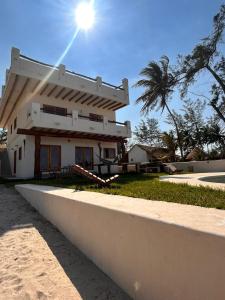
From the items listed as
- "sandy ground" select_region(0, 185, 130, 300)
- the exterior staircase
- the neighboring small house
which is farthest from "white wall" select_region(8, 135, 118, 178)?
the neighboring small house

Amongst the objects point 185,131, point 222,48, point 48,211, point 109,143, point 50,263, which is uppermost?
point 222,48

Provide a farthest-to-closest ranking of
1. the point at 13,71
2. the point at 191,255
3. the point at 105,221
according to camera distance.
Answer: the point at 13,71 < the point at 105,221 < the point at 191,255

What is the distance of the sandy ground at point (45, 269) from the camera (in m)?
2.51

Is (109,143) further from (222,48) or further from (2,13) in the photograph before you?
(2,13)

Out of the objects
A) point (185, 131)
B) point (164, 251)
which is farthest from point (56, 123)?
point (185, 131)

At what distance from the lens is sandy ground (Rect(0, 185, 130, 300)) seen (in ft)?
8.24

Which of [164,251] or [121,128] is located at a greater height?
[121,128]

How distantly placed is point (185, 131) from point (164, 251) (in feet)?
90.7

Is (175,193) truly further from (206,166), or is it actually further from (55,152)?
(206,166)

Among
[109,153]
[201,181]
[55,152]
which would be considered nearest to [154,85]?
[109,153]

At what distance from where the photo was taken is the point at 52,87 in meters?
15.2

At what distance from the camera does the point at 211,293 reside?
153 cm

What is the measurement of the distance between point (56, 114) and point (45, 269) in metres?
12.2

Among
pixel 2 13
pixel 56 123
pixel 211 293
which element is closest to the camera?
pixel 211 293
